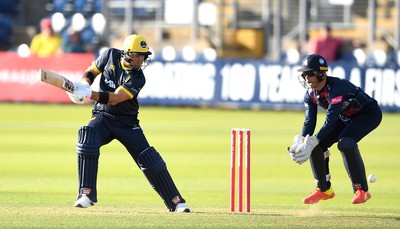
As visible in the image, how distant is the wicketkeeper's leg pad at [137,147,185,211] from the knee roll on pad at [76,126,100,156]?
19.2 inches

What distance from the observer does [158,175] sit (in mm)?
10922

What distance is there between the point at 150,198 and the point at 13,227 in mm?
3440

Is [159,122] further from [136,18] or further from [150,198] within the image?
[150,198]

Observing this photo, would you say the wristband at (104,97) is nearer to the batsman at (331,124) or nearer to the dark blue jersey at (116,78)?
the dark blue jersey at (116,78)

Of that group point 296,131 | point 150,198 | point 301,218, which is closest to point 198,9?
point 296,131

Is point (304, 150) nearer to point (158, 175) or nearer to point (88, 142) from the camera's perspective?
point (158, 175)

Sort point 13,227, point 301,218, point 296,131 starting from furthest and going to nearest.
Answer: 1. point 296,131
2. point 301,218
3. point 13,227

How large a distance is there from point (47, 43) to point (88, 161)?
18.7m

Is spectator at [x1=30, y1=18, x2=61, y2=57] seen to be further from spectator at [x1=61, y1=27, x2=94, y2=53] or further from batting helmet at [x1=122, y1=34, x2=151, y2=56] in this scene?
batting helmet at [x1=122, y1=34, x2=151, y2=56]

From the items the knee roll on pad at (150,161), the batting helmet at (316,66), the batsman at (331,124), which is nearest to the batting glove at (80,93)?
the knee roll on pad at (150,161)

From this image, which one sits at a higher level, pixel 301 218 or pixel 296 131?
pixel 301 218

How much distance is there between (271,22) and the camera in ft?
99.7

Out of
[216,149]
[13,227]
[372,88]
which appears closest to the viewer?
[13,227]

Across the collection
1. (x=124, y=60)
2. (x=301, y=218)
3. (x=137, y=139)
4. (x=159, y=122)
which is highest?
(x=124, y=60)
